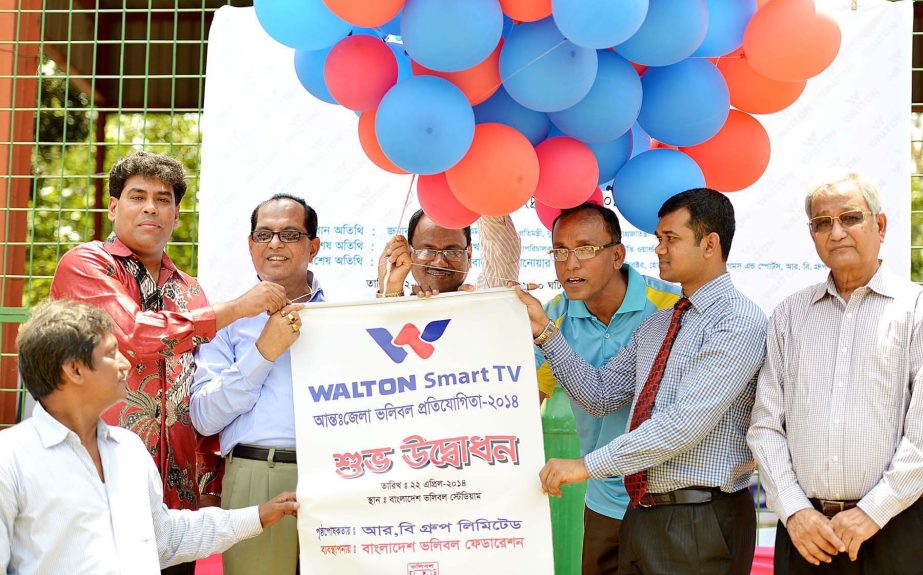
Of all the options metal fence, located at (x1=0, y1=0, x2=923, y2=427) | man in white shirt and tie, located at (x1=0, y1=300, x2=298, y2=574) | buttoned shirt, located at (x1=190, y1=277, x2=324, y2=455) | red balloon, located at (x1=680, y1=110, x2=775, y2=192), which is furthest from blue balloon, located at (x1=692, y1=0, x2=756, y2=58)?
metal fence, located at (x1=0, y1=0, x2=923, y2=427)

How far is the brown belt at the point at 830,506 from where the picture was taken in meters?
2.43

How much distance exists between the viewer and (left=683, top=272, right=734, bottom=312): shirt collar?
2732 mm

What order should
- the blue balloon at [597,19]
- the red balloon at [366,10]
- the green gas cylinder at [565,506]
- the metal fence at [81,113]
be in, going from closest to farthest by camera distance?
the blue balloon at [597,19]
the red balloon at [366,10]
the green gas cylinder at [565,506]
the metal fence at [81,113]

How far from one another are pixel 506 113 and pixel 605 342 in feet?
3.11

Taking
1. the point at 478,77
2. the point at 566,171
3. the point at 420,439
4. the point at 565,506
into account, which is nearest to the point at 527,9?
the point at 478,77

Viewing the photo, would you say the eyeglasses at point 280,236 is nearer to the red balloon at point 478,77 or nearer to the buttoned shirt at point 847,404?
the red balloon at point 478,77

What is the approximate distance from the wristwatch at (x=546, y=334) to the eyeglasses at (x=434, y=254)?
504 millimetres

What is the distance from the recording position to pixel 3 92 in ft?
19.1

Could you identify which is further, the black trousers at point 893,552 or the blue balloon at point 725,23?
the blue balloon at point 725,23

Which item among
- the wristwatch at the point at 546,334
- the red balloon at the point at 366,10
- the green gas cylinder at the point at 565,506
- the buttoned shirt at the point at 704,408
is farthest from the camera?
the green gas cylinder at the point at 565,506

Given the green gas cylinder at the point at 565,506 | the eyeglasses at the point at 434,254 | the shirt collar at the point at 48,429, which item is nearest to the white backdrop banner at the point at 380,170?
the green gas cylinder at the point at 565,506

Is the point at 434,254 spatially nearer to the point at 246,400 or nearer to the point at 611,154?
the point at 611,154

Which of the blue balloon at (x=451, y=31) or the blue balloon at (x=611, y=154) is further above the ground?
the blue balloon at (x=451, y=31)

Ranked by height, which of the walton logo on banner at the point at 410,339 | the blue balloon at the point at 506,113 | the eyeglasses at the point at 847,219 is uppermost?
the blue balloon at the point at 506,113
